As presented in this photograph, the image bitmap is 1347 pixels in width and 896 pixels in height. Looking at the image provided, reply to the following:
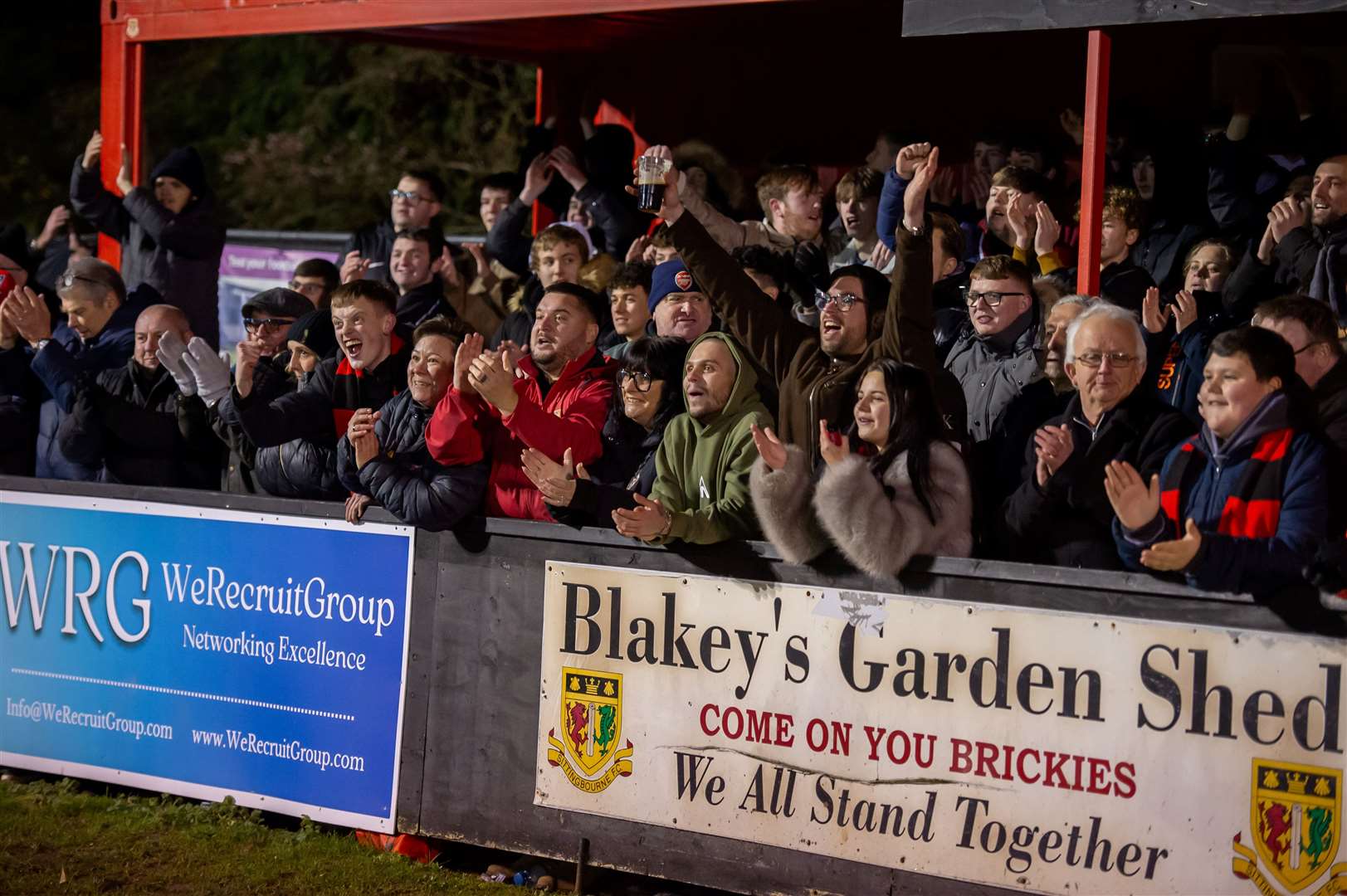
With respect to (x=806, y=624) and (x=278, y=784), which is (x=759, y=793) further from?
(x=278, y=784)

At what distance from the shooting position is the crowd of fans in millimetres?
5484

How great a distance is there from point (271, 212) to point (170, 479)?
772 inches

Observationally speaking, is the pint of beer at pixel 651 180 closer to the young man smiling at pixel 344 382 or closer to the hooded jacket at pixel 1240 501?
the young man smiling at pixel 344 382

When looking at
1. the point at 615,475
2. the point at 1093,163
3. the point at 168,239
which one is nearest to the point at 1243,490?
the point at 1093,163

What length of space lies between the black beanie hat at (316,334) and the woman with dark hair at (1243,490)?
408cm

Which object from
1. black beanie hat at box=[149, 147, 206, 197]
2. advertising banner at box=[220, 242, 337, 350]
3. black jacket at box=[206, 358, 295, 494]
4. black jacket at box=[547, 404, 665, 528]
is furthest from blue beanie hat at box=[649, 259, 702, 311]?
advertising banner at box=[220, 242, 337, 350]

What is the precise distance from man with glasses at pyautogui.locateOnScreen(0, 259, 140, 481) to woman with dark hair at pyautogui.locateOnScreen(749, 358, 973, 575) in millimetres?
3961

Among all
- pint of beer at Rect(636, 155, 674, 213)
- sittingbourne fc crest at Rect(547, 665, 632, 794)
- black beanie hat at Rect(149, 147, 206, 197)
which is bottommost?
sittingbourne fc crest at Rect(547, 665, 632, 794)

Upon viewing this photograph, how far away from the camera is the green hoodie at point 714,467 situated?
6.08 meters

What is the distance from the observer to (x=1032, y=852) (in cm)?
548

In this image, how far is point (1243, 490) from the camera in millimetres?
5164

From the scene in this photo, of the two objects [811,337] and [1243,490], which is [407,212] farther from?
[1243,490]

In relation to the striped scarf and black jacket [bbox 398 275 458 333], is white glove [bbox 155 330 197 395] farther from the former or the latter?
the striped scarf

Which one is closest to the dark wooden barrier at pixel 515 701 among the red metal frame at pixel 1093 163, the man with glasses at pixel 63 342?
the man with glasses at pixel 63 342
